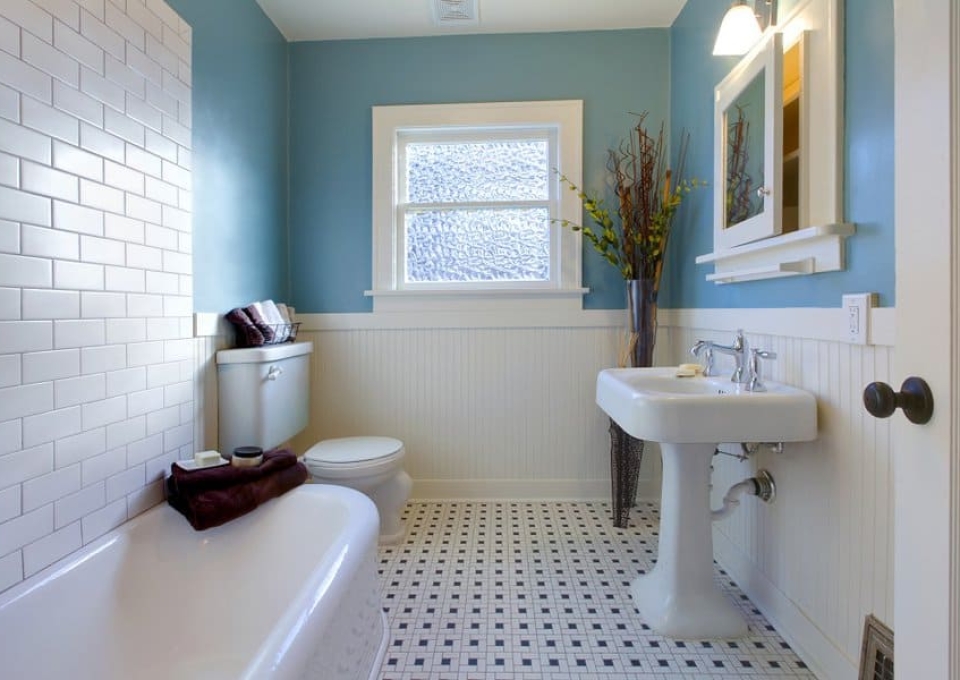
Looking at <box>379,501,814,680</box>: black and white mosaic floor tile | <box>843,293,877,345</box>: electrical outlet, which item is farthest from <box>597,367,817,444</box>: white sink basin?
<box>379,501,814,680</box>: black and white mosaic floor tile

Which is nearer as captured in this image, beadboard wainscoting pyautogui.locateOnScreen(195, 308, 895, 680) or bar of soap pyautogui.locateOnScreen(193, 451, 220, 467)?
bar of soap pyautogui.locateOnScreen(193, 451, 220, 467)

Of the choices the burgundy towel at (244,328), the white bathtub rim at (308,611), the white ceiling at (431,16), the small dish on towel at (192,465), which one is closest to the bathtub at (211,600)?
the white bathtub rim at (308,611)

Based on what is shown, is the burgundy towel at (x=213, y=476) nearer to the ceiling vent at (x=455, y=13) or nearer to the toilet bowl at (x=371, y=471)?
the toilet bowl at (x=371, y=471)

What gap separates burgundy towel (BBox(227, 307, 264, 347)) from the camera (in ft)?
6.33

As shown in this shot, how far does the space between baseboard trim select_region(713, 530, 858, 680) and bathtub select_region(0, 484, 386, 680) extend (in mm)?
1254

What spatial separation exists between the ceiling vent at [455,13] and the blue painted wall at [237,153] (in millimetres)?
831

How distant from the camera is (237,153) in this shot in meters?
2.06

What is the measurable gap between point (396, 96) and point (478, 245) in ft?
2.95

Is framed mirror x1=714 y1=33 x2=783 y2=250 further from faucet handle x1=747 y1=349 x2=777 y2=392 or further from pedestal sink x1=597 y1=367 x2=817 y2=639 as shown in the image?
pedestal sink x1=597 y1=367 x2=817 y2=639

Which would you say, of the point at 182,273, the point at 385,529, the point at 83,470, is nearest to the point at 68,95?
the point at 182,273

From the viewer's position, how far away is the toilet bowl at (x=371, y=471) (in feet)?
6.53

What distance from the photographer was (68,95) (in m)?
1.20

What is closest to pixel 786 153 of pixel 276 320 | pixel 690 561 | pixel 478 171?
pixel 690 561

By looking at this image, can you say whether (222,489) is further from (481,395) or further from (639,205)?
(639,205)
